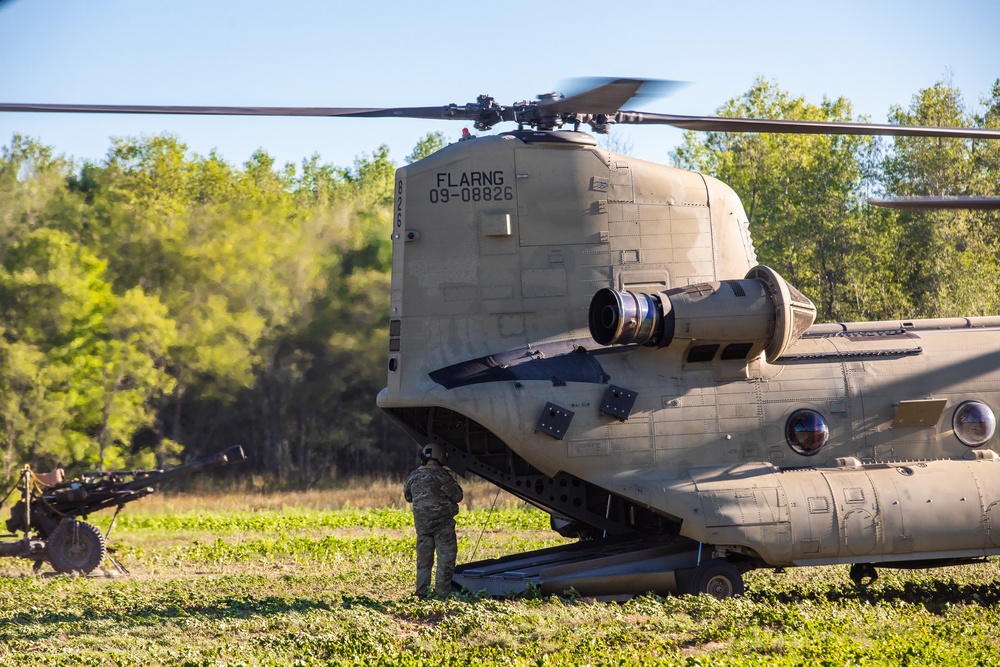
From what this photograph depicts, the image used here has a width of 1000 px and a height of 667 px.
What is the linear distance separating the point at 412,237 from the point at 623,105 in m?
3.20

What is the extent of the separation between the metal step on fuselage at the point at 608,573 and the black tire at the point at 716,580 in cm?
19

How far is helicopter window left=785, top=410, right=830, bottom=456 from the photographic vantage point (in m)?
11.7

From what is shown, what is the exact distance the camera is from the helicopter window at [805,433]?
11656mm

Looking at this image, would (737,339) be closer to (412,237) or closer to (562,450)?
(562,450)

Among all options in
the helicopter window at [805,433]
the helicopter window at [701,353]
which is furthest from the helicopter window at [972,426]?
the helicopter window at [701,353]

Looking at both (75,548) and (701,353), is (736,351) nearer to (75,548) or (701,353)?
(701,353)

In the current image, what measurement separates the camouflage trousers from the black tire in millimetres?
2595

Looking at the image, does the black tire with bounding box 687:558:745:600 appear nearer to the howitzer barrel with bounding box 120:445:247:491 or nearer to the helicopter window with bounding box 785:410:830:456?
the helicopter window with bounding box 785:410:830:456

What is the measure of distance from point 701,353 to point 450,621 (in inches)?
154

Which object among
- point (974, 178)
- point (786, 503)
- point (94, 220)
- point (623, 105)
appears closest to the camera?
point (623, 105)

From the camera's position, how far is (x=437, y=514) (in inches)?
467

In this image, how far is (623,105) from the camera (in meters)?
9.84

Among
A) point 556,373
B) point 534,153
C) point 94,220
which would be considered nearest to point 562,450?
point 556,373

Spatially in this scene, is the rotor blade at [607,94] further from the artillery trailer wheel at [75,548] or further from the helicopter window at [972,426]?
the artillery trailer wheel at [75,548]
